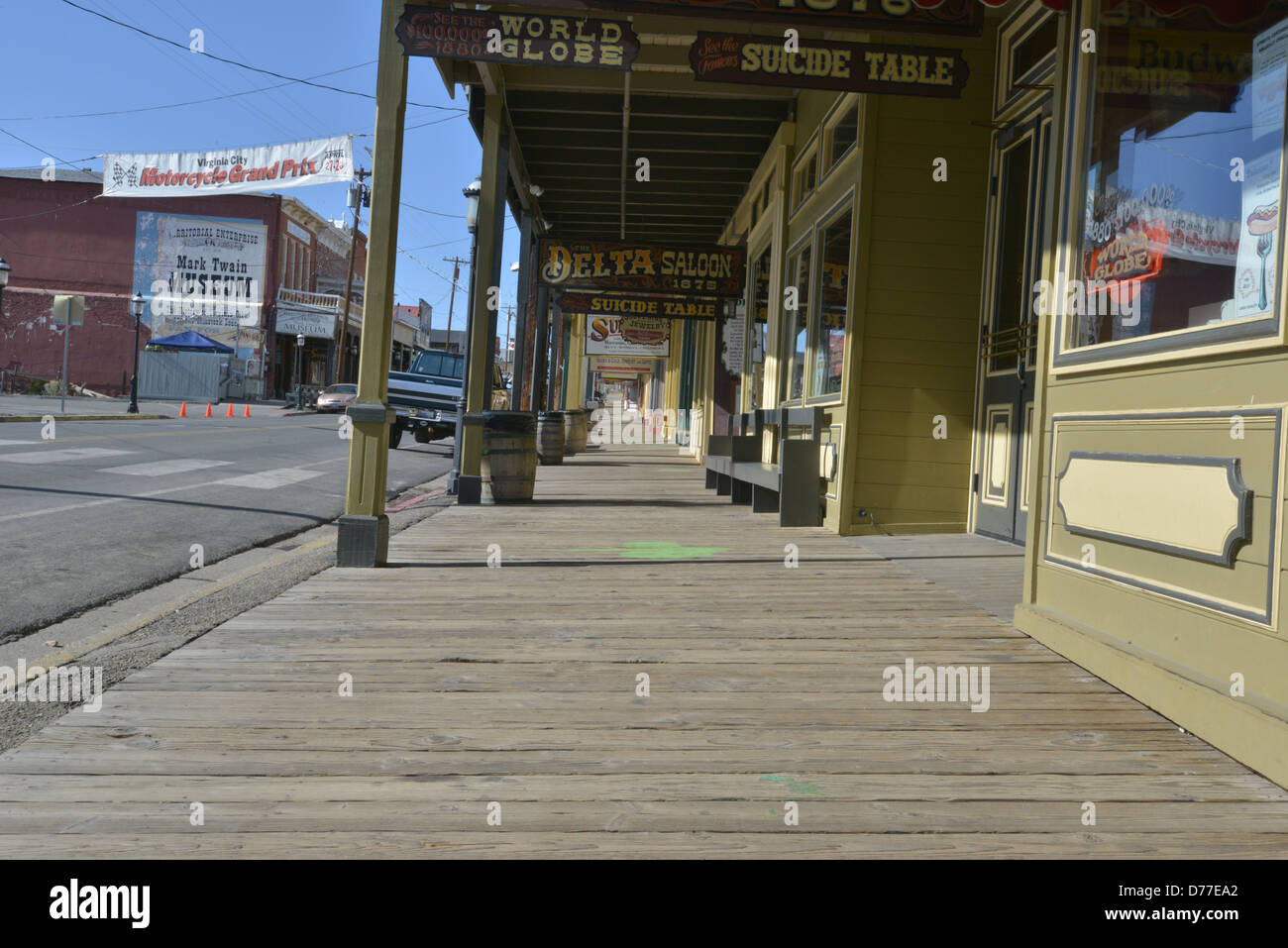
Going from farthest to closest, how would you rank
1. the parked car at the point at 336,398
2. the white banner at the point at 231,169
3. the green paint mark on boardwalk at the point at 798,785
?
1. the parked car at the point at 336,398
2. the white banner at the point at 231,169
3. the green paint mark on boardwalk at the point at 798,785

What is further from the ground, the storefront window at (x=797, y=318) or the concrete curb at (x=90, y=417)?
the storefront window at (x=797, y=318)

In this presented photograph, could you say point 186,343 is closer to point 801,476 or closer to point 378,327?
point 801,476

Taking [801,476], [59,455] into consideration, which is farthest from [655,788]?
[59,455]

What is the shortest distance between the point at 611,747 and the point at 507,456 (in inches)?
304

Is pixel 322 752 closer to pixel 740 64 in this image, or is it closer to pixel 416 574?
pixel 416 574

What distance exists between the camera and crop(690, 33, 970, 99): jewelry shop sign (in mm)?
5961

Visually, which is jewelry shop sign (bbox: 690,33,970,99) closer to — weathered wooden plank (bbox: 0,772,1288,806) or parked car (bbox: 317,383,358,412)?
weathered wooden plank (bbox: 0,772,1288,806)

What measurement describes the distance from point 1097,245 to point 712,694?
2578mm

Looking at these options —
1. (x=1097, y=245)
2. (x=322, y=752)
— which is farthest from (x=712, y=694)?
(x=1097, y=245)

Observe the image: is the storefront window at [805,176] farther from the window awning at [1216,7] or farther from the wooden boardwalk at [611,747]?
the wooden boardwalk at [611,747]

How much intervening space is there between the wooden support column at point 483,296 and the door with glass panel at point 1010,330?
527 cm

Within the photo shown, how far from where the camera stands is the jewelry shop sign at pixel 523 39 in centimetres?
617

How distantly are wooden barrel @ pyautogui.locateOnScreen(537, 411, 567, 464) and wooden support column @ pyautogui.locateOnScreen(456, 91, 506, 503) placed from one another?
6.60m

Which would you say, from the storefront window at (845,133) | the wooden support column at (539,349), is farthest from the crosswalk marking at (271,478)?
the storefront window at (845,133)
